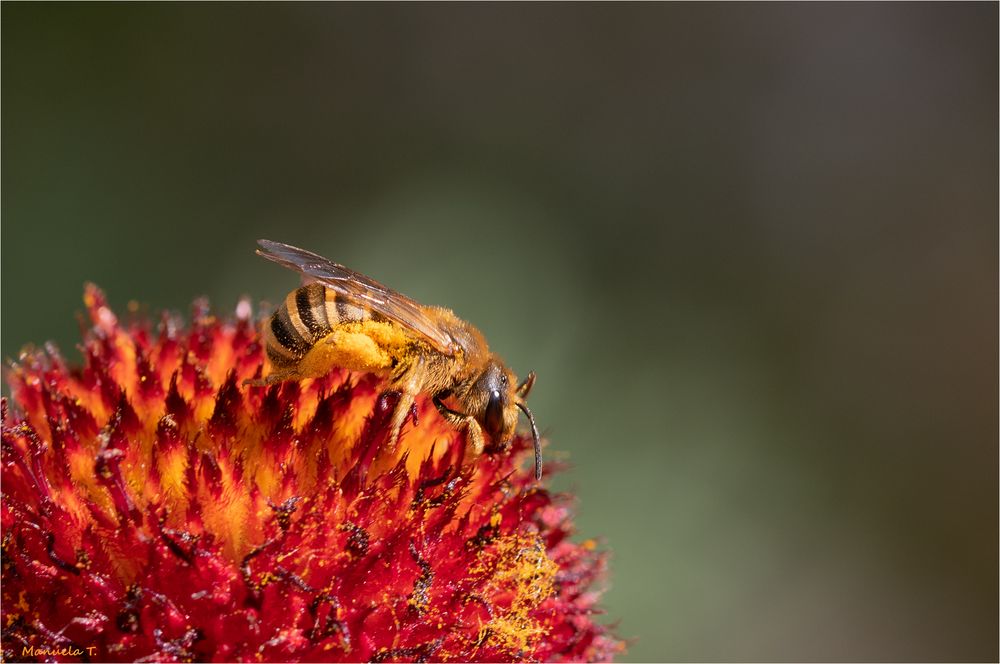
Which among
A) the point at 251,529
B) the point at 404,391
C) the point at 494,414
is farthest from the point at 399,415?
the point at 251,529

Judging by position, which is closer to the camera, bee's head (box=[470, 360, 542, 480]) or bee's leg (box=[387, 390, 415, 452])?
bee's leg (box=[387, 390, 415, 452])

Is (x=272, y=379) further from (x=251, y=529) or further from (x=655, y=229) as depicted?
(x=655, y=229)

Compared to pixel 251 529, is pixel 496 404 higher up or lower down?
higher up

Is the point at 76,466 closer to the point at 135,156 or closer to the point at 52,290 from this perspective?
the point at 52,290

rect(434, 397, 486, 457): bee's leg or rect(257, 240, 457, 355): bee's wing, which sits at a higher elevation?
rect(257, 240, 457, 355): bee's wing

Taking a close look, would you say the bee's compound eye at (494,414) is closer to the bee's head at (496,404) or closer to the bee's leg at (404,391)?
the bee's head at (496,404)

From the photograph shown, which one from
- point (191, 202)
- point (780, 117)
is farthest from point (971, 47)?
point (191, 202)

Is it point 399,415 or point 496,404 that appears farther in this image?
point 496,404

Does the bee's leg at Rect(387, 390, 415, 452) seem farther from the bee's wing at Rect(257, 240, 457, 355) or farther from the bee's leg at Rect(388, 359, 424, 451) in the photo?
the bee's wing at Rect(257, 240, 457, 355)

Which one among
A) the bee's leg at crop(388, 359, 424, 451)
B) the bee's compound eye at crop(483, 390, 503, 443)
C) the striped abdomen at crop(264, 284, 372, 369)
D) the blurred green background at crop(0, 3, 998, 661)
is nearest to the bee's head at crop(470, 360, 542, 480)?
the bee's compound eye at crop(483, 390, 503, 443)
